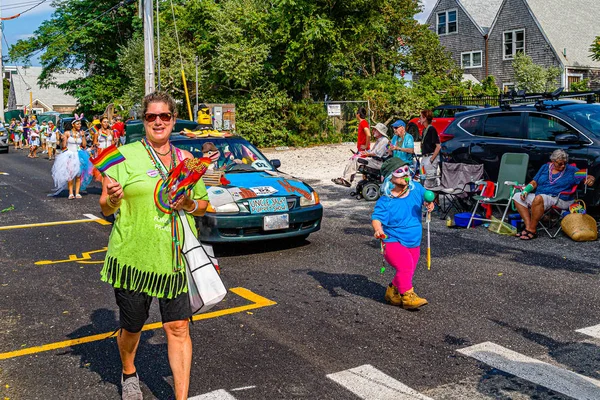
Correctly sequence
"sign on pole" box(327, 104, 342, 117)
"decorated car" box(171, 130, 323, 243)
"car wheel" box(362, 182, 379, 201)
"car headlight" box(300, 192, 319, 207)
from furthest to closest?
1. "sign on pole" box(327, 104, 342, 117)
2. "car wheel" box(362, 182, 379, 201)
3. "car headlight" box(300, 192, 319, 207)
4. "decorated car" box(171, 130, 323, 243)

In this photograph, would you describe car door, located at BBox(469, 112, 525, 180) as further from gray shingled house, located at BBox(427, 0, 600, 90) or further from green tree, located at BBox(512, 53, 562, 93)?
gray shingled house, located at BBox(427, 0, 600, 90)

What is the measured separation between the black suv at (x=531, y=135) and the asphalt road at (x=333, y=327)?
1619mm

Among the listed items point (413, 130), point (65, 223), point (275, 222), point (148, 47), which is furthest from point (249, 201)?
point (413, 130)

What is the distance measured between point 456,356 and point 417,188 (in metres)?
1.95

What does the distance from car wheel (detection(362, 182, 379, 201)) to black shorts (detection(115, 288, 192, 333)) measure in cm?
999

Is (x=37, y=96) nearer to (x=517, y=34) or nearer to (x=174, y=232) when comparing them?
(x=517, y=34)

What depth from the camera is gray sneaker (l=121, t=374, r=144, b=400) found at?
4211mm

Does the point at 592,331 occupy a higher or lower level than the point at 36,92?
lower

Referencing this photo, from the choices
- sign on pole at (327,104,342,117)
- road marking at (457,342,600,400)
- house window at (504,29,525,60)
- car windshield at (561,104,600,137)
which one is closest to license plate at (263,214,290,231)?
road marking at (457,342,600,400)

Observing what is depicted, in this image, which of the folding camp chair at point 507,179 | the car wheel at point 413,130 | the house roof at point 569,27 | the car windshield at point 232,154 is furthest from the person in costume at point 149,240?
the house roof at point 569,27

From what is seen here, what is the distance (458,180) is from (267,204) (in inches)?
169

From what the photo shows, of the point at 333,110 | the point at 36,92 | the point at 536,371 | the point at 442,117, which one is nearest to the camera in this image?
the point at 536,371

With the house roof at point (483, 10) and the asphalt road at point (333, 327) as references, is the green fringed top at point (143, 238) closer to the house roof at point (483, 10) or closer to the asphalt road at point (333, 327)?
the asphalt road at point (333, 327)

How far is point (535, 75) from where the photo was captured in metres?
39.2
